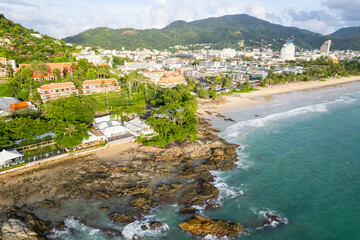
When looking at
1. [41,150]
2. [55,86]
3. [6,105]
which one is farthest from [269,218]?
[55,86]

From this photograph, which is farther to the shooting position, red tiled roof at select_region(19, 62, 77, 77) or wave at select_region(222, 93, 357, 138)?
red tiled roof at select_region(19, 62, 77, 77)

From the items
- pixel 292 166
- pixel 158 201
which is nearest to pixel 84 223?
pixel 158 201

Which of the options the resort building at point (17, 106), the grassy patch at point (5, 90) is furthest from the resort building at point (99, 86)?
the grassy patch at point (5, 90)

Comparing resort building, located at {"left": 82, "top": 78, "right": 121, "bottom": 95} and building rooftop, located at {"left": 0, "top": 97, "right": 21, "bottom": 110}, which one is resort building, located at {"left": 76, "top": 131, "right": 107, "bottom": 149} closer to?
building rooftop, located at {"left": 0, "top": 97, "right": 21, "bottom": 110}

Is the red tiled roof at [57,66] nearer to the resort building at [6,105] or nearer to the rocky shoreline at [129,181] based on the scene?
the resort building at [6,105]

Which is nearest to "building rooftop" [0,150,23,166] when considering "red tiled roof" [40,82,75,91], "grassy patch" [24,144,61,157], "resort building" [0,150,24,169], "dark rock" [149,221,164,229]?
"resort building" [0,150,24,169]
